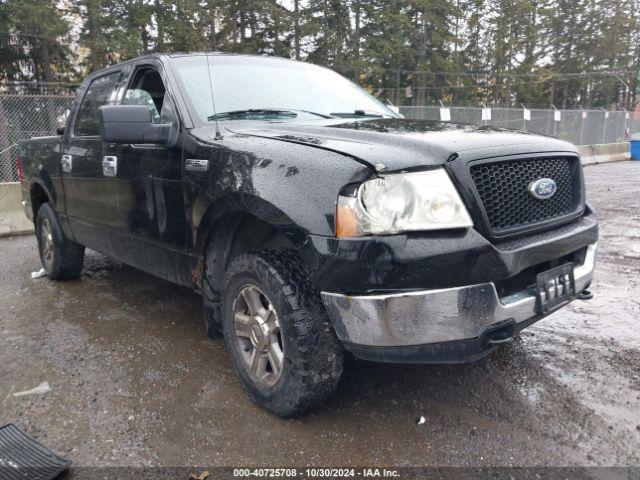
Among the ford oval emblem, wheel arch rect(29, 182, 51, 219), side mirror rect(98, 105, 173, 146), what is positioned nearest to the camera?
the ford oval emblem

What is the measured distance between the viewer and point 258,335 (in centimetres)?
262

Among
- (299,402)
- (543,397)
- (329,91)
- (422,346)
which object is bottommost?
(543,397)

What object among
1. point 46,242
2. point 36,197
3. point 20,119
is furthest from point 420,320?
point 20,119

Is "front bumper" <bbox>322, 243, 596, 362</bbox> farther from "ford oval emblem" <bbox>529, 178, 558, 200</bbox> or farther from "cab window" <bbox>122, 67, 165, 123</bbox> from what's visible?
"cab window" <bbox>122, 67, 165, 123</bbox>

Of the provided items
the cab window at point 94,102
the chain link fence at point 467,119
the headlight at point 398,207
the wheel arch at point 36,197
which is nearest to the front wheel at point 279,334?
the headlight at point 398,207

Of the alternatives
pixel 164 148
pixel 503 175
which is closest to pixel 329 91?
pixel 164 148

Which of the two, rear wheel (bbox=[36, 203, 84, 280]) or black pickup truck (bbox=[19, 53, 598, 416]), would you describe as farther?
rear wheel (bbox=[36, 203, 84, 280])

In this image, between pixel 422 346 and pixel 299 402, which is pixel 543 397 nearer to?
pixel 422 346

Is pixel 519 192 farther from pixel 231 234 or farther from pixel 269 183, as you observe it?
pixel 231 234

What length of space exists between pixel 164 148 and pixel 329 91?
51.6 inches

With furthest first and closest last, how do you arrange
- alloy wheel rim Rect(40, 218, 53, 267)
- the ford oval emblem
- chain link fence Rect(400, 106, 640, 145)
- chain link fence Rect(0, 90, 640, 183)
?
chain link fence Rect(400, 106, 640, 145) → chain link fence Rect(0, 90, 640, 183) → alloy wheel rim Rect(40, 218, 53, 267) → the ford oval emblem

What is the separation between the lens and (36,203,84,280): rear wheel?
495 centimetres

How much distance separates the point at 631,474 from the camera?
215 centimetres

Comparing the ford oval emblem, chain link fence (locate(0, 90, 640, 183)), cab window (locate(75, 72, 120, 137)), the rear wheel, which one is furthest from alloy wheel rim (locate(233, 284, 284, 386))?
chain link fence (locate(0, 90, 640, 183))
